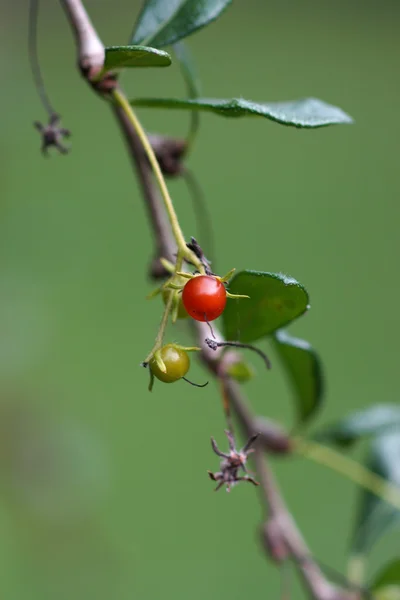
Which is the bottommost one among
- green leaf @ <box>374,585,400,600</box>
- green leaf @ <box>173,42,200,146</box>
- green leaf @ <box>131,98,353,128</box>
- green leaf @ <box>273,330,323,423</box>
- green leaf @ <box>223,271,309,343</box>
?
green leaf @ <box>374,585,400,600</box>

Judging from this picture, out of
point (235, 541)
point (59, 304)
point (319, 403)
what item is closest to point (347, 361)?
point (235, 541)

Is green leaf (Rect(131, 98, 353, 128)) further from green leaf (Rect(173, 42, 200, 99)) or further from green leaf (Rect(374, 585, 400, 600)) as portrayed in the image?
green leaf (Rect(374, 585, 400, 600))

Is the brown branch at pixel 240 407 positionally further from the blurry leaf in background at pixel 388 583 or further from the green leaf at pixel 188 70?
the green leaf at pixel 188 70

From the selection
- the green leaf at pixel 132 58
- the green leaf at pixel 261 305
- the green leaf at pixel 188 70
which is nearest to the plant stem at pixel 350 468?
the green leaf at pixel 261 305

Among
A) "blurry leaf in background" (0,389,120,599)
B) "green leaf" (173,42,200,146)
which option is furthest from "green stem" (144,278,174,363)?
"blurry leaf in background" (0,389,120,599)

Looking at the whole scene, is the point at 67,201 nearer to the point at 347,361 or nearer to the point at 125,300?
the point at 125,300

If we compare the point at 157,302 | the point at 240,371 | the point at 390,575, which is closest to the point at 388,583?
the point at 390,575
